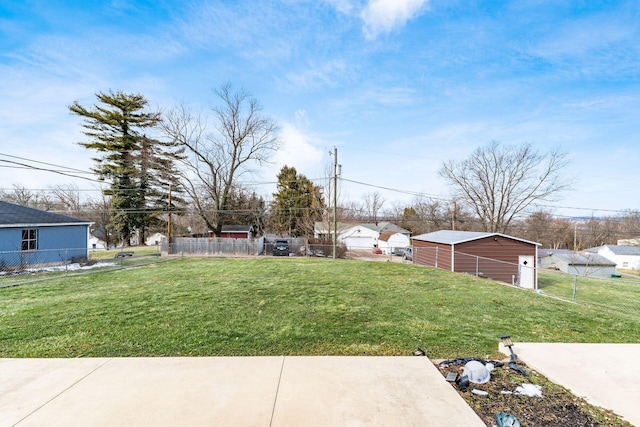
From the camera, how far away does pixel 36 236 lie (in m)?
15.3

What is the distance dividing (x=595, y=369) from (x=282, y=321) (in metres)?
3.72

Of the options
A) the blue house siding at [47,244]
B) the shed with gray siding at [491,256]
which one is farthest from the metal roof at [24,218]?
the shed with gray siding at [491,256]

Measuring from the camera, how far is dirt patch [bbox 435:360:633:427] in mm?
2168

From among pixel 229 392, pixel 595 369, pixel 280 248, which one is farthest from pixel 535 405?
pixel 280 248

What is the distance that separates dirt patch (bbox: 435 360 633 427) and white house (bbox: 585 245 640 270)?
49.9 meters

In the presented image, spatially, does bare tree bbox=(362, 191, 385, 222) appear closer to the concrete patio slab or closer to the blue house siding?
the blue house siding

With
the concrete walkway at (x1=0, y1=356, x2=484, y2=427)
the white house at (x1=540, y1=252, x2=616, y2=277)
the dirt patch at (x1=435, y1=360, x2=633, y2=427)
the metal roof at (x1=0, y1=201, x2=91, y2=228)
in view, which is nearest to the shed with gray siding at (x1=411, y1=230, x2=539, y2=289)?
the dirt patch at (x1=435, y1=360, x2=633, y2=427)

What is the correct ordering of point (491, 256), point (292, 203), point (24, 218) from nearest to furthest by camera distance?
point (24, 218)
point (491, 256)
point (292, 203)

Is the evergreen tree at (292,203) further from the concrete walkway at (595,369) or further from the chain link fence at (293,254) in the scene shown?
the concrete walkway at (595,369)

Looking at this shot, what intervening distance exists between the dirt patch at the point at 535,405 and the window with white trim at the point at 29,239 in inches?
790

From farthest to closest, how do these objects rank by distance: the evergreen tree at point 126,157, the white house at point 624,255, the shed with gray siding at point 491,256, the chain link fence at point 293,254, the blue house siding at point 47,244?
the white house at point 624,255, the evergreen tree at point 126,157, the shed with gray siding at point 491,256, the blue house siding at point 47,244, the chain link fence at point 293,254

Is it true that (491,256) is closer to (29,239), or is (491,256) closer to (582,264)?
(582,264)

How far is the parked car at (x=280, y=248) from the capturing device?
925 inches

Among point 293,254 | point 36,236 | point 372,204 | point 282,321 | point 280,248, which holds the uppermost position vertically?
point 372,204
